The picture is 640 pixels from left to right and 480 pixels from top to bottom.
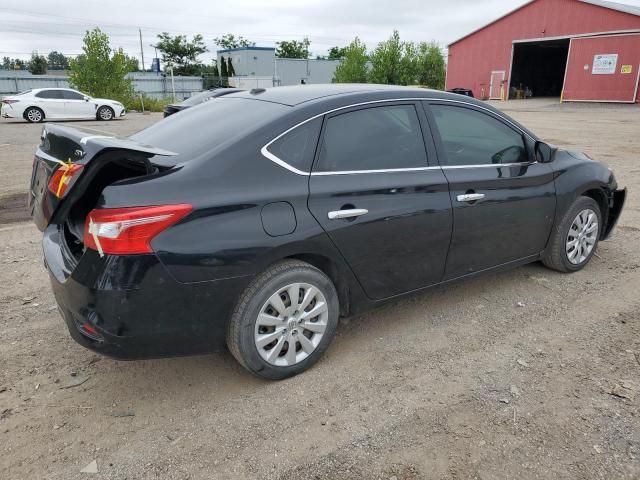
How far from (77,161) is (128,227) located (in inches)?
22.7

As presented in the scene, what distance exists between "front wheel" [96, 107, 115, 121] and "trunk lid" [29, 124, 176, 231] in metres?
20.9

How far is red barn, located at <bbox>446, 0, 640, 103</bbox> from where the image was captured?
2920 cm

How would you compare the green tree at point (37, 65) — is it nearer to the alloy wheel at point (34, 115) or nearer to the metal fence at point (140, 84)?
the metal fence at point (140, 84)

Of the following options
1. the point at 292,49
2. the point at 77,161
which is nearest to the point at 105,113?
the point at 77,161

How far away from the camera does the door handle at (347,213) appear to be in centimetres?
296

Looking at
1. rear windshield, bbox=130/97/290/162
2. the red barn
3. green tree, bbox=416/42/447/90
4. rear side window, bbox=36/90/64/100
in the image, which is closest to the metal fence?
rear side window, bbox=36/90/64/100

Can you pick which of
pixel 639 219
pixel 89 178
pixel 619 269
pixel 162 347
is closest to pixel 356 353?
pixel 162 347

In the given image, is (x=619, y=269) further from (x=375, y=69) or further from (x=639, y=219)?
(x=375, y=69)

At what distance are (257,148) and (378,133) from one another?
0.89 m

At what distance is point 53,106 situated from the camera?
70.3ft

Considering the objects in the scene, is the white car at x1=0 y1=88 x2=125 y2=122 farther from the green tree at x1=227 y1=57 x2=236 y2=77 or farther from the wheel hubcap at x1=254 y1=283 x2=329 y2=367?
the green tree at x1=227 y1=57 x2=236 y2=77

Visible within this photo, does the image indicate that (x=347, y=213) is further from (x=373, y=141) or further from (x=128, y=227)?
(x=128, y=227)

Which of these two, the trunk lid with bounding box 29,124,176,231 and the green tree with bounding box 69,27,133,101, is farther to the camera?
the green tree with bounding box 69,27,133,101

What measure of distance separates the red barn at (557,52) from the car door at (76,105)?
2792cm
